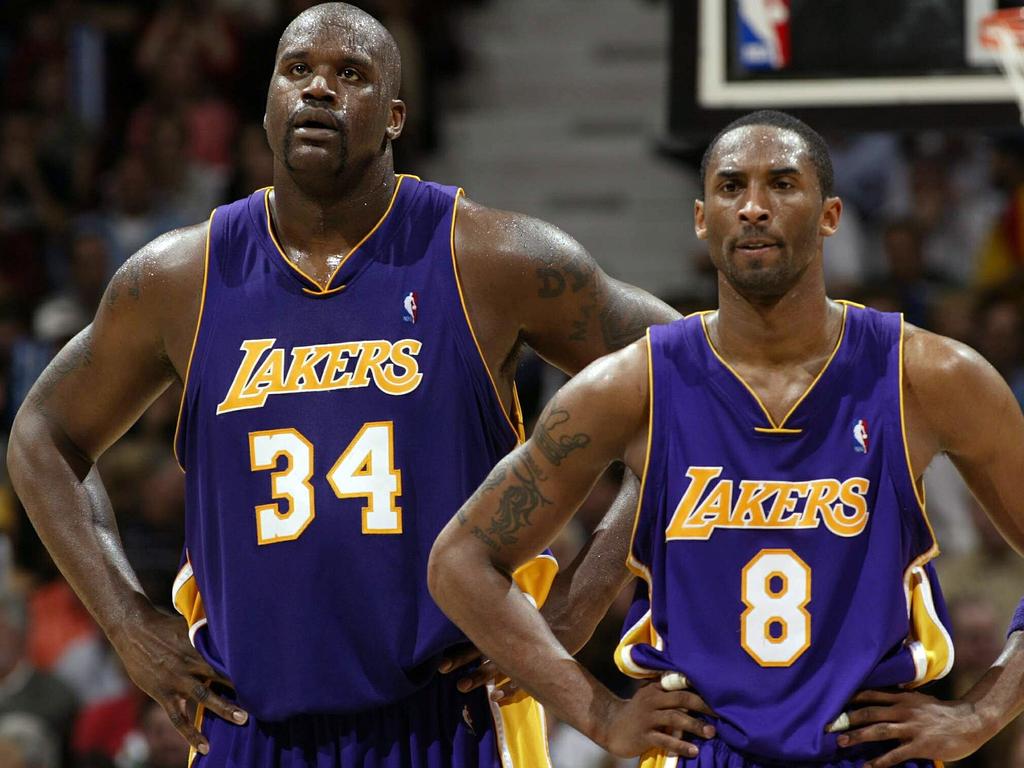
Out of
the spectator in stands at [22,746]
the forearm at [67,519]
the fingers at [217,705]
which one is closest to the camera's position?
the fingers at [217,705]

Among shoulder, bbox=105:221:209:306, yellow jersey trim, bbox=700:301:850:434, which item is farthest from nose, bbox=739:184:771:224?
shoulder, bbox=105:221:209:306

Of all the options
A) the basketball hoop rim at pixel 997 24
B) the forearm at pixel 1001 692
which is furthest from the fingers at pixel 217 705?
the basketball hoop rim at pixel 997 24

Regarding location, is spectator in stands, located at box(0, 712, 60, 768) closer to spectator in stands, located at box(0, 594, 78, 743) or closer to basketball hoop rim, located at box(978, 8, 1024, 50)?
spectator in stands, located at box(0, 594, 78, 743)

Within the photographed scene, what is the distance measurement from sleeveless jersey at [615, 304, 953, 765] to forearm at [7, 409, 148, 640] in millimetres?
1369

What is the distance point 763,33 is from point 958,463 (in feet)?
6.62

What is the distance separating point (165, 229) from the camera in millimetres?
10062

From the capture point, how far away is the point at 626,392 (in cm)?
358

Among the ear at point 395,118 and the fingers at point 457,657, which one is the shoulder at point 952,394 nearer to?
the fingers at point 457,657

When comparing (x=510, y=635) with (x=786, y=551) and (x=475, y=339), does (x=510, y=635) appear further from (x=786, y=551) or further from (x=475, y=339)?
(x=475, y=339)

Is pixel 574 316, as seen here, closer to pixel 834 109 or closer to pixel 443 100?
pixel 834 109

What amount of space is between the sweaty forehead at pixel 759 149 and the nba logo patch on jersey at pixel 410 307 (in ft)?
2.68

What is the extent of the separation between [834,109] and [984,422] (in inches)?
74.0

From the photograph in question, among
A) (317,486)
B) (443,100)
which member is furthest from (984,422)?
(443,100)

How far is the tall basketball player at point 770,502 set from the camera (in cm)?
345
